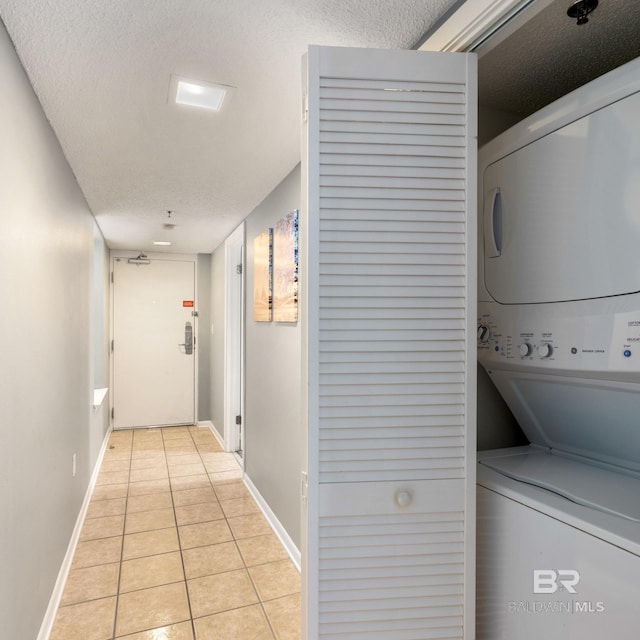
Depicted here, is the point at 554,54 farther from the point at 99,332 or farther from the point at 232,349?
the point at 99,332

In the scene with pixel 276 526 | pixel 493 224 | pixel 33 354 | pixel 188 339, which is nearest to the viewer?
pixel 493 224

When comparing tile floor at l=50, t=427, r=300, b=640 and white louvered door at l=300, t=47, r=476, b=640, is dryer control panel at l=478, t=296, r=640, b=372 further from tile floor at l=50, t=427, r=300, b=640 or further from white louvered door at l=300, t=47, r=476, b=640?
tile floor at l=50, t=427, r=300, b=640

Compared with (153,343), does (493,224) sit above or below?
above

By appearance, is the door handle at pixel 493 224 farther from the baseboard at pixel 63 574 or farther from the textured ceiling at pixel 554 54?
the baseboard at pixel 63 574

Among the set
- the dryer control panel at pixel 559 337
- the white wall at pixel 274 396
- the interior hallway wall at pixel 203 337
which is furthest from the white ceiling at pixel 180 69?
the interior hallway wall at pixel 203 337

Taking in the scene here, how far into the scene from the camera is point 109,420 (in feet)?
17.3

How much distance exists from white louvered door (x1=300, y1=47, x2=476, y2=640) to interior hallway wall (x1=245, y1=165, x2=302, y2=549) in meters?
1.15

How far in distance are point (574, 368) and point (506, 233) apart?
48 centimetres

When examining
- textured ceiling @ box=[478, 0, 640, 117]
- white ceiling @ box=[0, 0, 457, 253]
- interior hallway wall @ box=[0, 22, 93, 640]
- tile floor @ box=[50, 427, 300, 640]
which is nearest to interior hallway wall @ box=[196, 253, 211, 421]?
tile floor @ box=[50, 427, 300, 640]

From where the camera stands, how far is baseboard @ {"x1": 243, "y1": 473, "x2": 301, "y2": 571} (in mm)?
2529

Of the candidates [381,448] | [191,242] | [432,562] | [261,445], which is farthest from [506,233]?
[191,242]

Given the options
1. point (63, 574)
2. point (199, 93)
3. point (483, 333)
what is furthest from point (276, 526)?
point (199, 93)

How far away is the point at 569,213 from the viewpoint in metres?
1.20

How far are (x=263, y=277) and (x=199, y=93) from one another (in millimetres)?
1443
